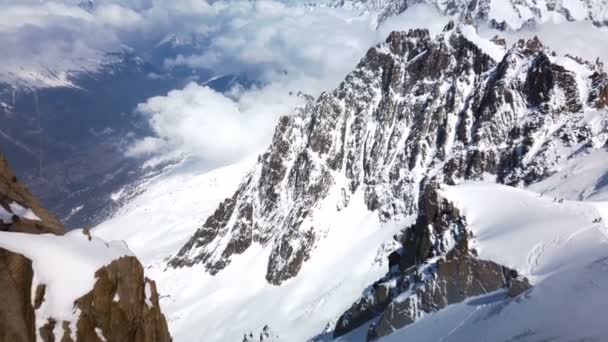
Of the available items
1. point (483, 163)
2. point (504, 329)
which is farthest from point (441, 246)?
Answer: point (483, 163)

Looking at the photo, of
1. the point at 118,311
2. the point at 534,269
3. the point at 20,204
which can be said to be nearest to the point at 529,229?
the point at 534,269

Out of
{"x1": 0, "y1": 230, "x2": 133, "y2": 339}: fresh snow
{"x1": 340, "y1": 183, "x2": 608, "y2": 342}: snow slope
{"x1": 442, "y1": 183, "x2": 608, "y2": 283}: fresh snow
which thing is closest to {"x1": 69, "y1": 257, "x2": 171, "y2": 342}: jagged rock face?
{"x1": 0, "y1": 230, "x2": 133, "y2": 339}: fresh snow

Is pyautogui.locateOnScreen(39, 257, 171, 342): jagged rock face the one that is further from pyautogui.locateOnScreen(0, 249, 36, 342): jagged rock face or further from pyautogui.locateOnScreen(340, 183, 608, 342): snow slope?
pyautogui.locateOnScreen(340, 183, 608, 342): snow slope

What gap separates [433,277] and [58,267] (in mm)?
57724

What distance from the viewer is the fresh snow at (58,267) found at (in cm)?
2675

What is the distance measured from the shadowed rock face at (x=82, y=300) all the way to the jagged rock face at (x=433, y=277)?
39588 millimetres

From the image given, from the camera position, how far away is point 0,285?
24.6 metres

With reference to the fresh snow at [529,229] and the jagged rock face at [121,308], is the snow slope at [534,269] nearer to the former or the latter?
the fresh snow at [529,229]

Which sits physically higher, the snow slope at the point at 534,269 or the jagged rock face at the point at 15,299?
the jagged rock face at the point at 15,299

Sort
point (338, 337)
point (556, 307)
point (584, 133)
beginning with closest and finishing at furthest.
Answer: point (556, 307) → point (338, 337) → point (584, 133)

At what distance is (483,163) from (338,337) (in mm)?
107495

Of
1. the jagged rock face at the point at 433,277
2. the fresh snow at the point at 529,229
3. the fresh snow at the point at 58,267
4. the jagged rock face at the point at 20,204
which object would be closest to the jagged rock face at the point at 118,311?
the fresh snow at the point at 58,267

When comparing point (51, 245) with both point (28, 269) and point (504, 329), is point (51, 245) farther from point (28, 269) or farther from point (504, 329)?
point (504, 329)

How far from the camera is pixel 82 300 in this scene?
28.1m
